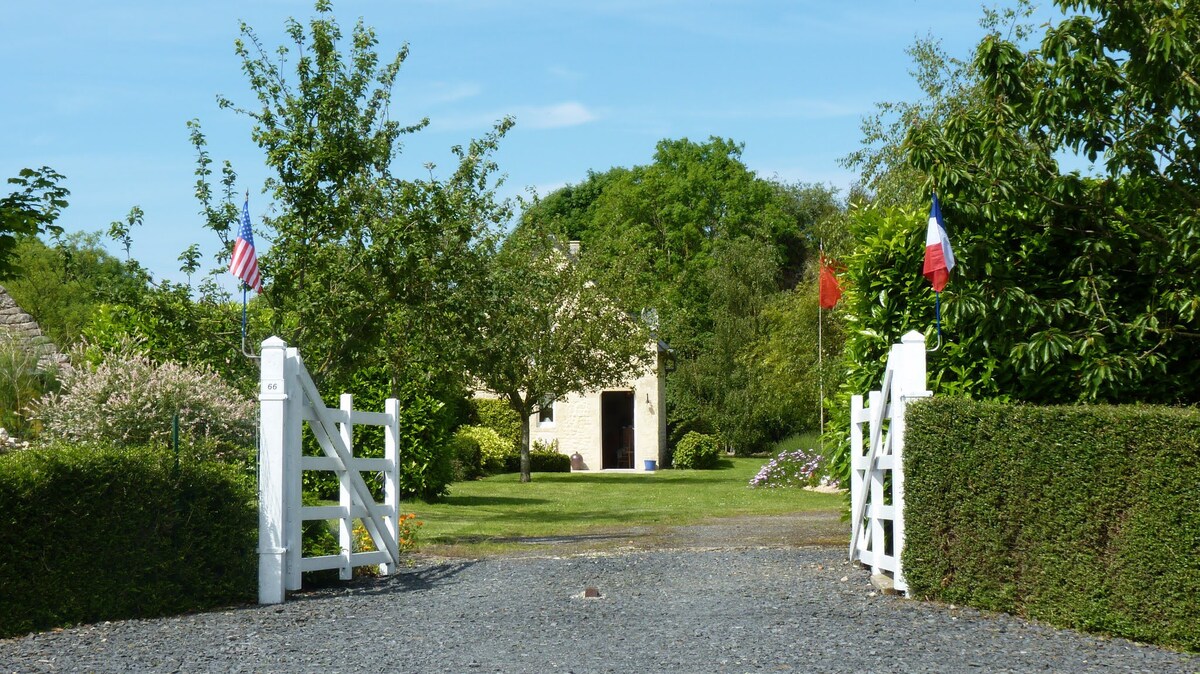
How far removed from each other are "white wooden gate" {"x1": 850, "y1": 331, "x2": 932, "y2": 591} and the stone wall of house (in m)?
14.9

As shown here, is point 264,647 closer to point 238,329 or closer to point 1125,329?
point 1125,329

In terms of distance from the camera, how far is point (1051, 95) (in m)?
9.55

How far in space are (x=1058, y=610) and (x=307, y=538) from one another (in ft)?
20.2

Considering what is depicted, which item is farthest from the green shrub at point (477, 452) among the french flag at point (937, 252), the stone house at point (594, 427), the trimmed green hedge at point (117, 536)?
the french flag at point (937, 252)

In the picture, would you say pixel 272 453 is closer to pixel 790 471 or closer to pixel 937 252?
pixel 937 252

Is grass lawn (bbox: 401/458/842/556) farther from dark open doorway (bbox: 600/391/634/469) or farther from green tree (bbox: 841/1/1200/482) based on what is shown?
dark open doorway (bbox: 600/391/634/469)

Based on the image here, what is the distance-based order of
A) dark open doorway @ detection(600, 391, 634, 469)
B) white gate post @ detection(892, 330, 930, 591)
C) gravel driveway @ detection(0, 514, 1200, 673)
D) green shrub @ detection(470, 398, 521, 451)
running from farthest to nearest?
dark open doorway @ detection(600, 391, 634, 469)
green shrub @ detection(470, 398, 521, 451)
white gate post @ detection(892, 330, 930, 591)
gravel driveway @ detection(0, 514, 1200, 673)

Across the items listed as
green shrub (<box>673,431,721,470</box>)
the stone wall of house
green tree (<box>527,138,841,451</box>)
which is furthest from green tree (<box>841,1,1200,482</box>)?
green tree (<box>527,138,841,451</box>)

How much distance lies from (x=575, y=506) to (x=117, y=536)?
14.9 m

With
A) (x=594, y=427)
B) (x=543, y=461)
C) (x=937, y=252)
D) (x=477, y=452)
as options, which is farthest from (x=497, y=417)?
(x=937, y=252)

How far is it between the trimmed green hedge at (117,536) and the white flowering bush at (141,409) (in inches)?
148

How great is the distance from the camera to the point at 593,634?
24.1 ft

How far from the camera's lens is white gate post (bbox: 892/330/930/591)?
8984mm

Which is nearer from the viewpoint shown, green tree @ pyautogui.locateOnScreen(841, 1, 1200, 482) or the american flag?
green tree @ pyautogui.locateOnScreen(841, 1, 1200, 482)
